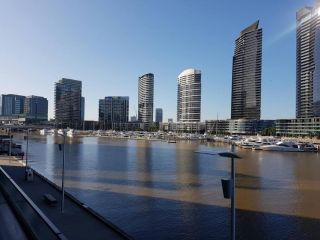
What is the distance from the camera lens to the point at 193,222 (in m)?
28.5

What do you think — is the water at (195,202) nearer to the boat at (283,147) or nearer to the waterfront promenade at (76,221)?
the waterfront promenade at (76,221)

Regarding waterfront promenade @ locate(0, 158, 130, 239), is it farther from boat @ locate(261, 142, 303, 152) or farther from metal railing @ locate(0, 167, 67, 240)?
boat @ locate(261, 142, 303, 152)

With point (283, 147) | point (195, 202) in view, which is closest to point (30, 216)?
point (195, 202)

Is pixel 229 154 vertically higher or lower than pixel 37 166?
higher

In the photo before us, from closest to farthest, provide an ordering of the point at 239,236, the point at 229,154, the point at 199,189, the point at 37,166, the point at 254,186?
the point at 229,154
the point at 239,236
the point at 199,189
the point at 254,186
the point at 37,166

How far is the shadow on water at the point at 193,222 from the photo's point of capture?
84.5 ft

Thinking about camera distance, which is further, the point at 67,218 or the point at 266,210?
the point at 266,210

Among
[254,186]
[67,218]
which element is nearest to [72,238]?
[67,218]

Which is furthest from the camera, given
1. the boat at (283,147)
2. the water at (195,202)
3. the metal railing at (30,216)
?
the boat at (283,147)

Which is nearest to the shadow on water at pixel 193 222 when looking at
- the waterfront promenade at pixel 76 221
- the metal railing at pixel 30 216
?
the waterfront promenade at pixel 76 221

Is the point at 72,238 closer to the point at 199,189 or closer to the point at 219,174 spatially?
the point at 199,189

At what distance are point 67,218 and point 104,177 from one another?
26.6m

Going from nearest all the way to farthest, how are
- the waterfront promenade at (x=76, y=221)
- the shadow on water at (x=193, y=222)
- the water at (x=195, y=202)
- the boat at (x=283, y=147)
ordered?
1. the waterfront promenade at (x=76, y=221)
2. the shadow on water at (x=193, y=222)
3. the water at (x=195, y=202)
4. the boat at (x=283, y=147)

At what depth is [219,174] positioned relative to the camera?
58031 millimetres
